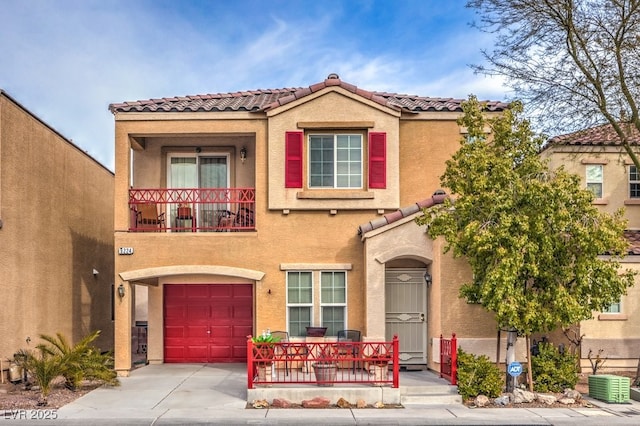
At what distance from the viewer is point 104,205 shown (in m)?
21.2

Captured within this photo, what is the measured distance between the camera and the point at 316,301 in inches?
611

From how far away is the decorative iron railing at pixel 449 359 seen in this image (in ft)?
42.0

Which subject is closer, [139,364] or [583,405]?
[583,405]

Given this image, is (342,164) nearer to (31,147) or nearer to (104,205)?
(31,147)

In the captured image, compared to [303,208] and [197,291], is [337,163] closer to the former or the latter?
[303,208]

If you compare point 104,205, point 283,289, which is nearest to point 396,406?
point 283,289

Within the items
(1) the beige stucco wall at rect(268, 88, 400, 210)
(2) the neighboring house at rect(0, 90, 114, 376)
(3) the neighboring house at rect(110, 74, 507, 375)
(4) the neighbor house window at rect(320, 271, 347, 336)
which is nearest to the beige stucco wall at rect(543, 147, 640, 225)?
(3) the neighboring house at rect(110, 74, 507, 375)

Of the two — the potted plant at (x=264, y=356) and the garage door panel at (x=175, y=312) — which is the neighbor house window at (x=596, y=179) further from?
the garage door panel at (x=175, y=312)

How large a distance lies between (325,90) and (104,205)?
9814 millimetres

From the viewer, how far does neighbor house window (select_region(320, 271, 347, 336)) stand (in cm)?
1547

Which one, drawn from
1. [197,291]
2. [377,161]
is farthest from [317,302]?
[197,291]

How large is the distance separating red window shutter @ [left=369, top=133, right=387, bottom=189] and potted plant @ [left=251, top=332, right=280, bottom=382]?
5022 mm

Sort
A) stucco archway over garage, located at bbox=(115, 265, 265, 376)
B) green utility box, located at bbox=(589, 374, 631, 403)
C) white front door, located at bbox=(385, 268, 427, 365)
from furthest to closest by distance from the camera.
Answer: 1. white front door, located at bbox=(385, 268, 427, 365)
2. stucco archway over garage, located at bbox=(115, 265, 265, 376)
3. green utility box, located at bbox=(589, 374, 631, 403)

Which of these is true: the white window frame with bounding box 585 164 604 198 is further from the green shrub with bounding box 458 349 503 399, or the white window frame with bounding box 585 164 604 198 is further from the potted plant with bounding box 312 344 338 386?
the potted plant with bounding box 312 344 338 386
